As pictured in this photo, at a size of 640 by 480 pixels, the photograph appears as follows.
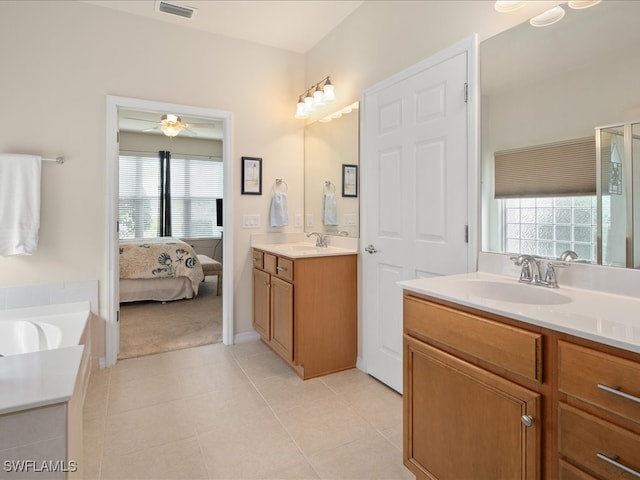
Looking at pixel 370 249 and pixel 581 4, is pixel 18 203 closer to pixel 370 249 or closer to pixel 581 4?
pixel 370 249

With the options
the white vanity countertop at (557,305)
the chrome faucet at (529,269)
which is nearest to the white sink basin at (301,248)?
the white vanity countertop at (557,305)

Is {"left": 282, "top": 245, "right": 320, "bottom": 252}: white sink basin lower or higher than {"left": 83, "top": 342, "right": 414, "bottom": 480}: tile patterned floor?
higher

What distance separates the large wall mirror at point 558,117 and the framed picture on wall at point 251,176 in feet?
6.81

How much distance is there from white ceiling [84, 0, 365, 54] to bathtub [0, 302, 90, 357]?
2.29 m

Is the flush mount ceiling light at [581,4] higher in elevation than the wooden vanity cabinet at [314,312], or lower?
higher

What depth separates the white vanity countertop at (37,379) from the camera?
1.01 meters

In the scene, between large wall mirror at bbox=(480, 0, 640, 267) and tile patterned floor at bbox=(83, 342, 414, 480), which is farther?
tile patterned floor at bbox=(83, 342, 414, 480)

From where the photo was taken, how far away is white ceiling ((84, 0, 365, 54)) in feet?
8.98

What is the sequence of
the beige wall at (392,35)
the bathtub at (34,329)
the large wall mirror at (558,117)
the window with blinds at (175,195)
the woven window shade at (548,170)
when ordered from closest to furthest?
the large wall mirror at (558,117) → the woven window shade at (548,170) → the beige wall at (392,35) → the bathtub at (34,329) → the window with blinds at (175,195)

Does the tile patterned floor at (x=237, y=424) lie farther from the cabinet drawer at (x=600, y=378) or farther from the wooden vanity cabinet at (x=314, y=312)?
the cabinet drawer at (x=600, y=378)

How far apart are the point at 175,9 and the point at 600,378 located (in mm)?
3340

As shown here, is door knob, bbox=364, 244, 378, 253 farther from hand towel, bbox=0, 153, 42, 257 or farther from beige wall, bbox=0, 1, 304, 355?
hand towel, bbox=0, 153, 42, 257

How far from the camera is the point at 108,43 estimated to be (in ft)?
9.22

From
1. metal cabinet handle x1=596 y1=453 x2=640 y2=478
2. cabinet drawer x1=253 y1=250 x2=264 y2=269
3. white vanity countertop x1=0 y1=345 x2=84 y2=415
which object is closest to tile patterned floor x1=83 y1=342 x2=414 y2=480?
white vanity countertop x1=0 y1=345 x2=84 y2=415
